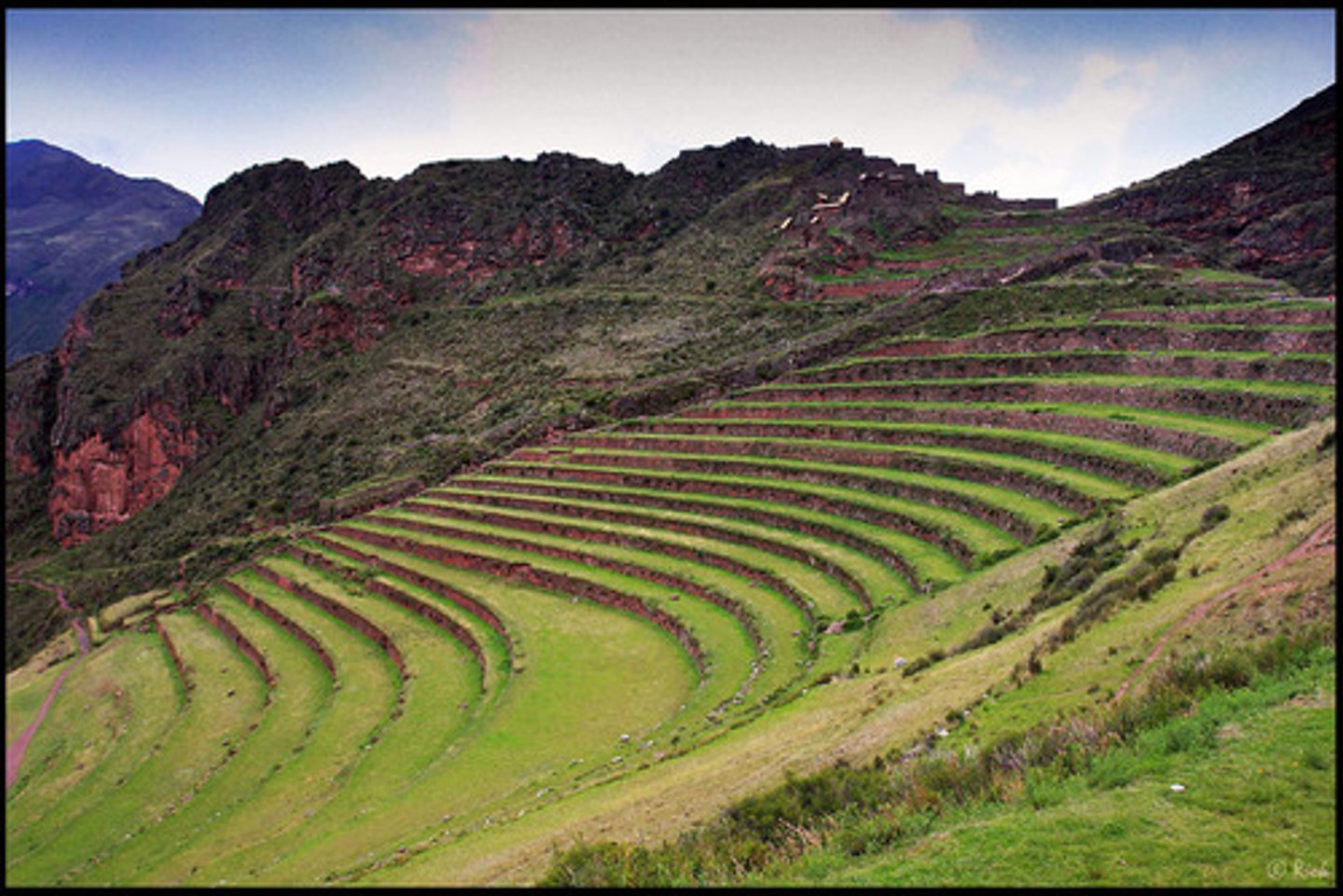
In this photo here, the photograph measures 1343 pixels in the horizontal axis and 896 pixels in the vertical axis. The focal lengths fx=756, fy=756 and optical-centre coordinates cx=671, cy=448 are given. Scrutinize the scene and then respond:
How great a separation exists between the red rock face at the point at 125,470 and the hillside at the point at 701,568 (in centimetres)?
1183

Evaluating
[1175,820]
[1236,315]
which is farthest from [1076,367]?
[1175,820]

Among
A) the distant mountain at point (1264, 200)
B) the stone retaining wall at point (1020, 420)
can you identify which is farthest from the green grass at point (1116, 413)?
the distant mountain at point (1264, 200)

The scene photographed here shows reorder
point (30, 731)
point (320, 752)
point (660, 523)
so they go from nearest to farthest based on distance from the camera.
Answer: point (320, 752) → point (30, 731) → point (660, 523)

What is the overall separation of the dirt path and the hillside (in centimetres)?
6

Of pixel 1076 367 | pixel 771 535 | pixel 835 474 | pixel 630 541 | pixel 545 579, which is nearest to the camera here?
pixel 771 535

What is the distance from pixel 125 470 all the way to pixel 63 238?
459 feet

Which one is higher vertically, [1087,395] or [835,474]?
[1087,395]

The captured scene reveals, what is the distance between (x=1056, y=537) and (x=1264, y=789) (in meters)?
10.5

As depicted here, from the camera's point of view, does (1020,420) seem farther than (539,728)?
Yes

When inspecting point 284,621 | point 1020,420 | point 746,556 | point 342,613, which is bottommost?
point 284,621

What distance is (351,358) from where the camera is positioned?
7319 centimetres

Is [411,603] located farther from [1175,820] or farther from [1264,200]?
[1264,200]

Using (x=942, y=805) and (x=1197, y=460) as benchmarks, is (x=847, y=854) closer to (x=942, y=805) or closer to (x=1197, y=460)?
(x=942, y=805)

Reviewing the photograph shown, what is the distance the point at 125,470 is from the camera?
6931 centimetres
